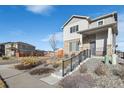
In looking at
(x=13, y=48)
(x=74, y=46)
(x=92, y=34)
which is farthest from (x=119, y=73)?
(x=13, y=48)

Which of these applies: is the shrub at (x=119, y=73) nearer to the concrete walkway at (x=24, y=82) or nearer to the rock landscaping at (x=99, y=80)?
the rock landscaping at (x=99, y=80)

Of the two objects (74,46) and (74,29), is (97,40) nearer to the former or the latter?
(74,46)

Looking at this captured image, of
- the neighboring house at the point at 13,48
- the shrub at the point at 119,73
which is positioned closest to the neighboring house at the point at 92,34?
the shrub at the point at 119,73

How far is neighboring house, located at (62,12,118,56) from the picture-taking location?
17516mm

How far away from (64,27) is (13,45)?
29.7m

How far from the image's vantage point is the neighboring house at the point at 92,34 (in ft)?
57.5

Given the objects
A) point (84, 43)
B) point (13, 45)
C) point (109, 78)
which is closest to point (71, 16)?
point (84, 43)

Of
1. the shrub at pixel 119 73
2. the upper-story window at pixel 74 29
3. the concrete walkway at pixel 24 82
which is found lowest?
the concrete walkway at pixel 24 82

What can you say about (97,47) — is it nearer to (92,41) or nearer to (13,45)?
(92,41)

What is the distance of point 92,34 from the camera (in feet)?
68.2

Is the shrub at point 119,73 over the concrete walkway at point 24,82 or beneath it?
over
